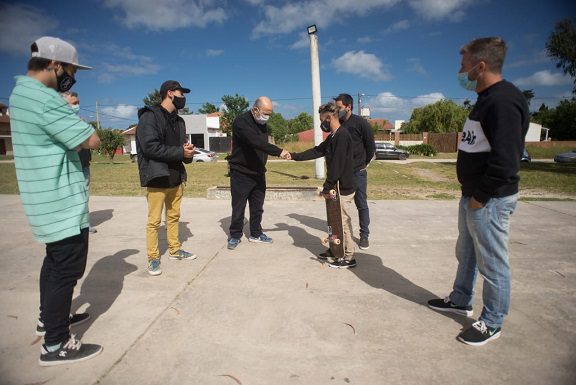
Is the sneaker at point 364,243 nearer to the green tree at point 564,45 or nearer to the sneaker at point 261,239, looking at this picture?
the sneaker at point 261,239

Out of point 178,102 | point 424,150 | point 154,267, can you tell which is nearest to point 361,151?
point 178,102

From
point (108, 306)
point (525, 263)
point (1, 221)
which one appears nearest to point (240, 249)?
point (108, 306)

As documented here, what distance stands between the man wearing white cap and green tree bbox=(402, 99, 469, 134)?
2078 inches

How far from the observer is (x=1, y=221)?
19.7 ft

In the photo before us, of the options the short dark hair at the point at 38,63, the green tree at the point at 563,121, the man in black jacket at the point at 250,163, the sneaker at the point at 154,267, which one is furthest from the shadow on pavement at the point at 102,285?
the green tree at the point at 563,121

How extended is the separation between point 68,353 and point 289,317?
5.06 feet

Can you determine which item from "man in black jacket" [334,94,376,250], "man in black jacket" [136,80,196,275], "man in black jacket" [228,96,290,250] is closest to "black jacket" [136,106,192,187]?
"man in black jacket" [136,80,196,275]

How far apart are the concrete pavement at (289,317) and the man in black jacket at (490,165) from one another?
0.36 metres

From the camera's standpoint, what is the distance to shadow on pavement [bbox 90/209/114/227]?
612cm

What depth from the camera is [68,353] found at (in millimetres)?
2225

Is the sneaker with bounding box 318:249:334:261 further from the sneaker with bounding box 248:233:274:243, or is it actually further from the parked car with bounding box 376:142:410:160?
the parked car with bounding box 376:142:410:160

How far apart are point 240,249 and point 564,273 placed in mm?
3690

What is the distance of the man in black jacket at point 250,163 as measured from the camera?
4410 millimetres

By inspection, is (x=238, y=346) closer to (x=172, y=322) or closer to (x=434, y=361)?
(x=172, y=322)
